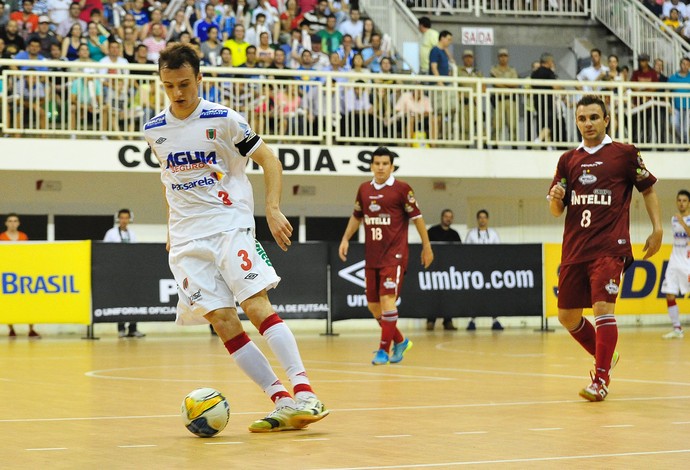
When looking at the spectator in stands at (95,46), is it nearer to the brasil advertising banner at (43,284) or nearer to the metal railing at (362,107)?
the metal railing at (362,107)

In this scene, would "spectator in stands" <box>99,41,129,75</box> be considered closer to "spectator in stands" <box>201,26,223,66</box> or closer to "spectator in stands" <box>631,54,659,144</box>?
"spectator in stands" <box>201,26,223,66</box>

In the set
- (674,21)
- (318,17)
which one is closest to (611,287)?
(318,17)

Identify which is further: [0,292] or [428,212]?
[428,212]

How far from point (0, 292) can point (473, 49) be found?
13237 millimetres

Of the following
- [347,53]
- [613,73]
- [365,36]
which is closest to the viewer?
[347,53]

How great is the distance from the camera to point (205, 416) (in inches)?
248

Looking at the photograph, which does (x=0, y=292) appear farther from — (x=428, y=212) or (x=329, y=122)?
(x=428, y=212)

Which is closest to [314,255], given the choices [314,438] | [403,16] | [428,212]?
[428,212]

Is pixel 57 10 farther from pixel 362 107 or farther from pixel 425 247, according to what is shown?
pixel 425 247

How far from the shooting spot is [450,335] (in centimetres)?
1909

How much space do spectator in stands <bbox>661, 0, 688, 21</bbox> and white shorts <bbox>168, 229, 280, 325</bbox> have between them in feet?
75.2

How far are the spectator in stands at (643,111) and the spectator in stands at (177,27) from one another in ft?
29.6

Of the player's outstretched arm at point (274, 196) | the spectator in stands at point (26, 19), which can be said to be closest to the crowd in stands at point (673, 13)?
the spectator in stands at point (26, 19)

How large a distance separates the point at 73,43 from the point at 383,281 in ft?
36.3
